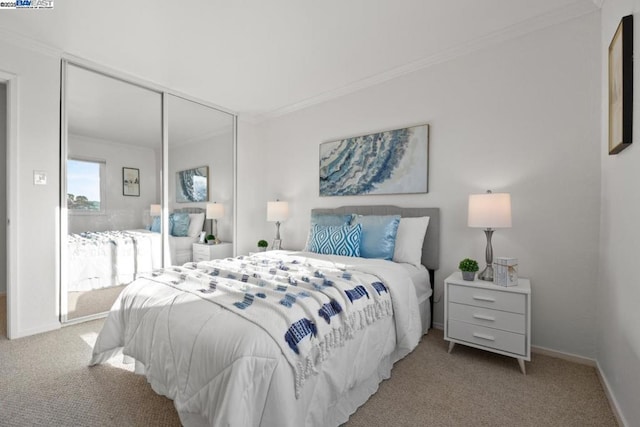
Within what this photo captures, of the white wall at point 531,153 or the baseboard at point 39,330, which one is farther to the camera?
the baseboard at point 39,330

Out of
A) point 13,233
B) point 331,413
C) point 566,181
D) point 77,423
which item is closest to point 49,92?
point 13,233

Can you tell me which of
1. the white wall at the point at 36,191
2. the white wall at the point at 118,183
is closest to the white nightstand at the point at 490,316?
the white wall at the point at 118,183

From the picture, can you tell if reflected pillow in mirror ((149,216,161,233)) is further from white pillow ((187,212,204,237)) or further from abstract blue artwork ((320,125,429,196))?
abstract blue artwork ((320,125,429,196))

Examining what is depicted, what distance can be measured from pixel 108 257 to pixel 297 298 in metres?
2.63

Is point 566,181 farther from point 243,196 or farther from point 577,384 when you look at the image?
point 243,196

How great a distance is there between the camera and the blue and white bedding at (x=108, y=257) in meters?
2.96

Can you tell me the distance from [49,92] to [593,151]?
4.55 meters

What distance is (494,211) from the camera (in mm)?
2215

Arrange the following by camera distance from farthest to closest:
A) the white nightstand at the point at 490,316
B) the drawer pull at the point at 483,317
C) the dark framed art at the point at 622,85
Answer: the drawer pull at the point at 483,317 → the white nightstand at the point at 490,316 → the dark framed art at the point at 622,85

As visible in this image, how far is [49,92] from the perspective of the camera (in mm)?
2754

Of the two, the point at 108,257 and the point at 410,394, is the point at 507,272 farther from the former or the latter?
the point at 108,257

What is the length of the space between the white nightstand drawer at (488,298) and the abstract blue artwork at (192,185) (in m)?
3.13

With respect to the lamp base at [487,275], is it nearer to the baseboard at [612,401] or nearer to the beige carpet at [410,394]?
the beige carpet at [410,394]

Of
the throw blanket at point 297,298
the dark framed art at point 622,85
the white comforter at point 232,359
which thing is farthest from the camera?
the dark framed art at point 622,85
